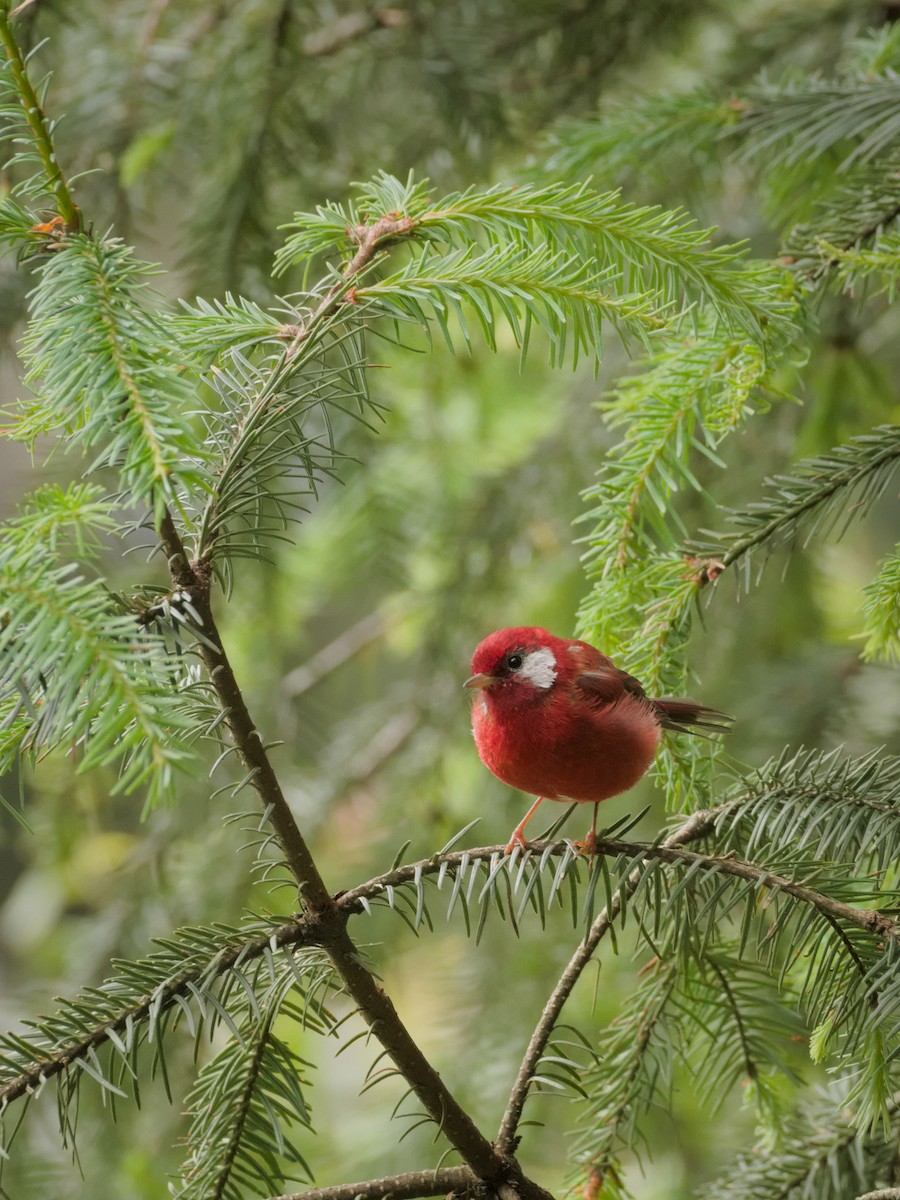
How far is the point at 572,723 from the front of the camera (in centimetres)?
149

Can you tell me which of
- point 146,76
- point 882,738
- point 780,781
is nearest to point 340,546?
point 146,76

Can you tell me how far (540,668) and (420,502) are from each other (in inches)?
52.4

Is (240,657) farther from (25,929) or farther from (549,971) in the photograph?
(25,929)

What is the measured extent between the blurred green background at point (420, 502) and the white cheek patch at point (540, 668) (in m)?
0.55

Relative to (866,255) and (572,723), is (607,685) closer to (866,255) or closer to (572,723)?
(572,723)

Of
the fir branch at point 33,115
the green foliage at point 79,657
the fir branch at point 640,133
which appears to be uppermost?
the fir branch at point 33,115

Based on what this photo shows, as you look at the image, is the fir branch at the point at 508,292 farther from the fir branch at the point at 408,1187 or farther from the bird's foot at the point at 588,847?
the fir branch at the point at 408,1187

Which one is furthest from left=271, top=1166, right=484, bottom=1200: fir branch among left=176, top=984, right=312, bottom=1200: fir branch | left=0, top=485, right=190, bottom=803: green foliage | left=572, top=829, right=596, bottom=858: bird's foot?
left=0, top=485, right=190, bottom=803: green foliage

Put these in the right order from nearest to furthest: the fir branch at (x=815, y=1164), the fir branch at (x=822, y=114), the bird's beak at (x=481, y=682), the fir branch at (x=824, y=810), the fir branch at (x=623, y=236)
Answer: the fir branch at (x=824, y=810), the fir branch at (x=623, y=236), the fir branch at (x=815, y=1164), the fir branch at (x=822, y=114), the bird's beak at (x=481, y=682)

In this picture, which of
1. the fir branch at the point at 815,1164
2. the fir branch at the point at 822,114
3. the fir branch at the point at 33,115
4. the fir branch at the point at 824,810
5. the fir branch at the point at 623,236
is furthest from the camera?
the fir branch at the point at 822,114

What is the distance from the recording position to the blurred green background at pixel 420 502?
2168mm

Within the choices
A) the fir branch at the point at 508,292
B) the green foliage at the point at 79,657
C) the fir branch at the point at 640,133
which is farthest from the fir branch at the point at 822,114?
the green foliage at the point at 79,657

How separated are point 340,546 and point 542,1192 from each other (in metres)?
1.96

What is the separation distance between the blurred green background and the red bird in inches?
24.5
